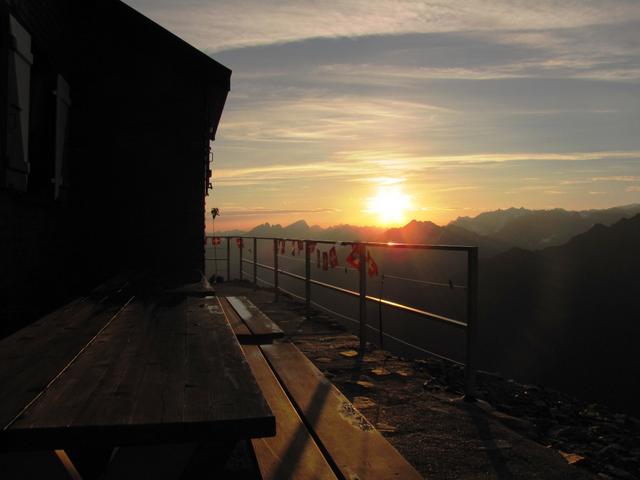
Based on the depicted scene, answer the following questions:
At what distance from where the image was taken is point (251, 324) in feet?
13.4

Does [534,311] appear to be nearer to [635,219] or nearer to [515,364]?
[515,364]

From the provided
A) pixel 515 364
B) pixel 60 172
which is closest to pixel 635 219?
pixel 515 364

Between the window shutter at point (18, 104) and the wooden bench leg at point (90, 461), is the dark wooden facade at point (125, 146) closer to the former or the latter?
the window shutter at point (18, 104)

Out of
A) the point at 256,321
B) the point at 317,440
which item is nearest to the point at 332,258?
the point at 256,321

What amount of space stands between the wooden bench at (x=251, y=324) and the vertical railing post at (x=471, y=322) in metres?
1.64

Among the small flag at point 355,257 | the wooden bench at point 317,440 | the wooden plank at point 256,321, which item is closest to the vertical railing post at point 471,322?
the wooden plank at point 256,321

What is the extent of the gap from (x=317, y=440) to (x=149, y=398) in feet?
2.68

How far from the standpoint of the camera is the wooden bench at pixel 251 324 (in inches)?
148

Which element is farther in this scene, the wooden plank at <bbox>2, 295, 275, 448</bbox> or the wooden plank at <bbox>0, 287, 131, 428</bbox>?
the wooden plank at <bbox>0, 287, 131, 428</bbox>

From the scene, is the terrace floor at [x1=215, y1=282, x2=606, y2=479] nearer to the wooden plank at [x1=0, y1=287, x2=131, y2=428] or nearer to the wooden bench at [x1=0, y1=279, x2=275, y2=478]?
the wooden bench at [x1=0, y1=279, x2=275, y2=478]

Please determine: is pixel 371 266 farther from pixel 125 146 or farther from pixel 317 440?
pixel 317 440

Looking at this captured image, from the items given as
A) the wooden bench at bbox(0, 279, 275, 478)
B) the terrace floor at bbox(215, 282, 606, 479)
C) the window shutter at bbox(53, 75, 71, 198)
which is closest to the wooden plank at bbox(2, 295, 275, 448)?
the wooden bench at bbox(0, 279, 275, 478)

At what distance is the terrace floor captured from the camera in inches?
127

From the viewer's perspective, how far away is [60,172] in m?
5.82
